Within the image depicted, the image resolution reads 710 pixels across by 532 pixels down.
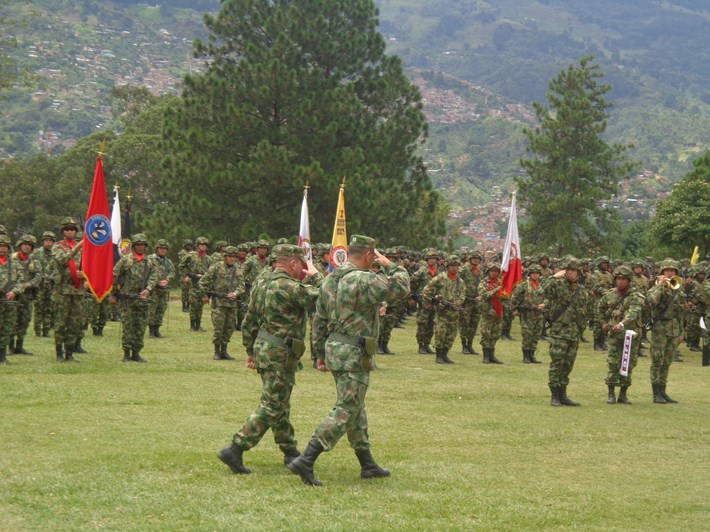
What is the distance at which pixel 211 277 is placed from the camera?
1955 centimetres

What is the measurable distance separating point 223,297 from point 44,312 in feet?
14.2

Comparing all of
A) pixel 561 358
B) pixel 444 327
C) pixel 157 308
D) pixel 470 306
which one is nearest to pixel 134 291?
pixel 157 308

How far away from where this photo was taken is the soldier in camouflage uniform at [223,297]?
733 inches

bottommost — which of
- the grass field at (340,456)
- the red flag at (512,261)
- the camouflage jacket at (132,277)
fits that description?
the grass field at (340,456)

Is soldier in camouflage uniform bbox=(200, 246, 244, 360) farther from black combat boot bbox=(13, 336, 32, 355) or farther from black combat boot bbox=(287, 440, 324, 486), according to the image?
black combat boot bbox=(287, 440, 324, 486)

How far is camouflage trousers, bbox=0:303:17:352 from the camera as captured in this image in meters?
15.5

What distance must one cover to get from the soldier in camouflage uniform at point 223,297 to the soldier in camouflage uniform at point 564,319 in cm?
641

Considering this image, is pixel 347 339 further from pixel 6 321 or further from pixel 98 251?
pixel 6 321

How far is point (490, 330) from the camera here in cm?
2131

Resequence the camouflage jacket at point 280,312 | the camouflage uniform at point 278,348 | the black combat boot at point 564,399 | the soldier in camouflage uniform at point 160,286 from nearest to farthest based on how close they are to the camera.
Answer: the camouflage uniform at point 278,348 → the camouflage jacket at point 280,312 → the black combat boot at point 564,399 → the soldier in camouflage uniform at point 160,286

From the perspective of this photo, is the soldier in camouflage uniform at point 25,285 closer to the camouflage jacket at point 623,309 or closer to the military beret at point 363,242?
the military beret at point 363,242

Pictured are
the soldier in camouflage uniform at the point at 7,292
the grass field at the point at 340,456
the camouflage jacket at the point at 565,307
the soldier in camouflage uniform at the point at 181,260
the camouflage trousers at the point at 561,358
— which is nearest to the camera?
the grass field at the point at 340,456

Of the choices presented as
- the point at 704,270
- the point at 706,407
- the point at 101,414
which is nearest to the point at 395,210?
the point at 704,270

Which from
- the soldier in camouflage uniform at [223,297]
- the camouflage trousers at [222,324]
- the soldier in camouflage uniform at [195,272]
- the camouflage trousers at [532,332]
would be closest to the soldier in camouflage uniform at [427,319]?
the camouflage trousers at [532,332]
